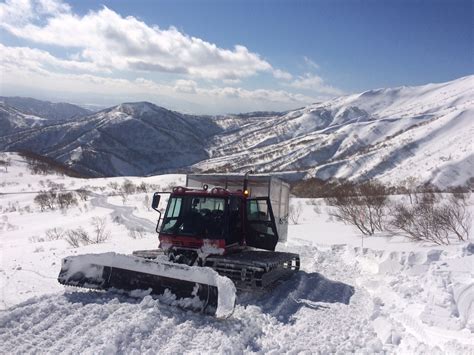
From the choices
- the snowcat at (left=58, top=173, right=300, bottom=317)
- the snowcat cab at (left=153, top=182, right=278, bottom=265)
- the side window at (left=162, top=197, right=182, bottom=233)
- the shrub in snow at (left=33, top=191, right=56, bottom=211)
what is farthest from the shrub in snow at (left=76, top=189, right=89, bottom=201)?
the snowcat cab at (left=153, top=182, right=278, bottom=265)

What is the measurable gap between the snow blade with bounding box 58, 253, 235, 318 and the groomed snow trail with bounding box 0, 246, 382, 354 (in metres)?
0.23

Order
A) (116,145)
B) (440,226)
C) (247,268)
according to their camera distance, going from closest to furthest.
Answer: (247,268), (440,226), (116,145)

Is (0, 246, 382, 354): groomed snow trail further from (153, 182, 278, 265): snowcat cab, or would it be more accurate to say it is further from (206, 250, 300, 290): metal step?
(153, 182, 278, 265): snowcat cab

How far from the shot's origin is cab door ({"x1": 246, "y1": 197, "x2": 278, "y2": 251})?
10.6 m

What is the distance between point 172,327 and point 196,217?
377cm

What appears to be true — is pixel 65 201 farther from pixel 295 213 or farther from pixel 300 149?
pixel 300 149

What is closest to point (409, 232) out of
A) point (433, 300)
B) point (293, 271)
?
point (293, 271)

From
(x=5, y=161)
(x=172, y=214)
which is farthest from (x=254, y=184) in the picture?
(x=5, y=161)

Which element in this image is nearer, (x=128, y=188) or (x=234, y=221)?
(x=234, y=221)

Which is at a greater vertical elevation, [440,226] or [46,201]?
[440,226]

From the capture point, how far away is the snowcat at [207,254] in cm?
741

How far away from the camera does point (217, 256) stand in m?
9.28

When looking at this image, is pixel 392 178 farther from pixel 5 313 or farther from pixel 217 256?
pixel 5 313

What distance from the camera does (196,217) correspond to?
9.96 metres
